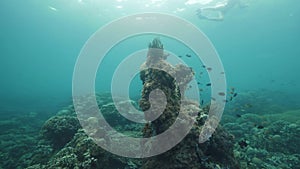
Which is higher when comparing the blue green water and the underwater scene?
the blue green water

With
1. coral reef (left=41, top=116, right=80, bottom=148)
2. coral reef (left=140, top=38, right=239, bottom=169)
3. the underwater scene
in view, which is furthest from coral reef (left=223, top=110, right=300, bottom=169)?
coral reef (left=41, top=116, right=80, bottom=148)

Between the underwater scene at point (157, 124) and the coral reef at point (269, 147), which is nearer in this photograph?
the underwater scene at point (157, 124)

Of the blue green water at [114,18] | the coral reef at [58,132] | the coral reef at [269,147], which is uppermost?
the blue green water at [114,18]

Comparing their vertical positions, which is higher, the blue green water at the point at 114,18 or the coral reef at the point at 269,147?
the blue green water at the point at 114,18

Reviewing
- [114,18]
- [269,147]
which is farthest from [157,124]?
Result: [114,18]

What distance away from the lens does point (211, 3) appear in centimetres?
2602

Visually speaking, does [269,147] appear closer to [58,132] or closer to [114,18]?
[58,132]

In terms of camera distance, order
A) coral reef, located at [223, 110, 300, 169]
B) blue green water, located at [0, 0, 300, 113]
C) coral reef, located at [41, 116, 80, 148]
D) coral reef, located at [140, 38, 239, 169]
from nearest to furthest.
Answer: coral reef, located at [140, 38, 239, 169], coral reef, located at [223, 110, 300, 169], coral reef, located at [41, 116, 80, 148], blue green water, located at [0, 0, 300, 113]

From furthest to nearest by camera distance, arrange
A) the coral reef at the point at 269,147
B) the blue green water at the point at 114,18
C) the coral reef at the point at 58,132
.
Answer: the blue green water at the point at 114,18
the coral reef at the point at 58,132
the coral reef at the point at 269,147

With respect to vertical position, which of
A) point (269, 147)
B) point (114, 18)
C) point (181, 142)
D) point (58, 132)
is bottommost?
point (58, 132)

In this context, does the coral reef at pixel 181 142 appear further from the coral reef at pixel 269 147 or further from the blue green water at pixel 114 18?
the blue green water at pixel 114 18

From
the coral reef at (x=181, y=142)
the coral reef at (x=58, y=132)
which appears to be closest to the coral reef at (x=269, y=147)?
the coral reef at (x=181, y=142)

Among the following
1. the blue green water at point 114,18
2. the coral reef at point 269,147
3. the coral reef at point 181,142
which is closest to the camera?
the coral reef at point 181,142

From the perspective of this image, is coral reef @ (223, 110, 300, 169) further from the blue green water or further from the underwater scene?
the blue green water
